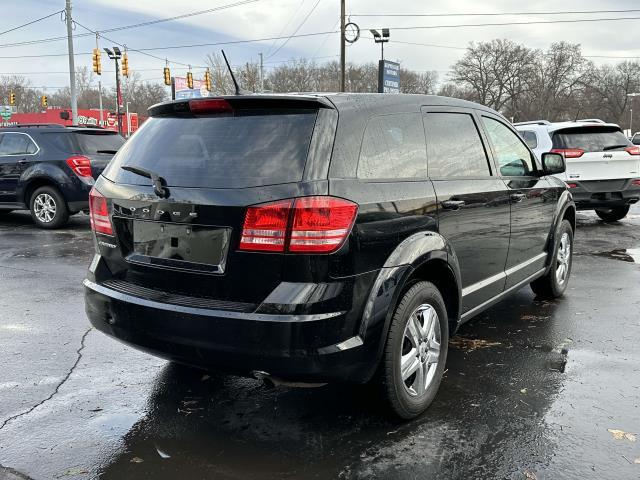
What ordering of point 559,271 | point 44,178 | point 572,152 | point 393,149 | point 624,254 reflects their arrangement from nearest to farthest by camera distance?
point 393,149, point 559,271, point 624,254, point 44,178, point 572,152

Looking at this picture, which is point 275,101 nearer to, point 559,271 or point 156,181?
point 156,181

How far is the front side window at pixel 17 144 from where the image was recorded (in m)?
10.2

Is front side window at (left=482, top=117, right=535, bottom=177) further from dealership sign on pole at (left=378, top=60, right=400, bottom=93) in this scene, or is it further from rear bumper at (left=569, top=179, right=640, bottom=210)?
dealership sign on pole at (left=378, top=60, right=400, bottom=93)

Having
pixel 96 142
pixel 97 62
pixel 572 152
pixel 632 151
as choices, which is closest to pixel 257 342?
pixel 96 142

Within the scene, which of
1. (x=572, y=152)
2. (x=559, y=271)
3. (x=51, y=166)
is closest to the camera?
(x=559, y=271)

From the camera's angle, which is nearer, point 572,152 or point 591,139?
point 572,152

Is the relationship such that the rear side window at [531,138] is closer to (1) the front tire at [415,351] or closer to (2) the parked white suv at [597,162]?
(2) the parked white suv at [597,162]

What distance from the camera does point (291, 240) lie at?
2.60 metres

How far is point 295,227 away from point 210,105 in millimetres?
948

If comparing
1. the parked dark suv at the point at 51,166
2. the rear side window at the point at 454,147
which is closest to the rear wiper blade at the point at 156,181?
the rear side window at the point at 454,147

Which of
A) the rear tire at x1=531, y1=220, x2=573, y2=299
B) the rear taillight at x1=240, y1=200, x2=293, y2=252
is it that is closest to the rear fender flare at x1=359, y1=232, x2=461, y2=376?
the rear taillight at x1=240, y1=200, x2=293, y2=252

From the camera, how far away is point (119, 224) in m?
3.13

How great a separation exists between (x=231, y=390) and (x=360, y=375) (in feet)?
3.79

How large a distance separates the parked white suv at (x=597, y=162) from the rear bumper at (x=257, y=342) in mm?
8562
